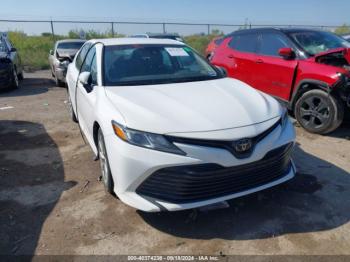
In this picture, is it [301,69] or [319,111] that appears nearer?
[319,111]

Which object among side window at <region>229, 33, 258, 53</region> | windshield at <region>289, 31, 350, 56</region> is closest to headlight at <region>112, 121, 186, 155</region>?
windshield at <region>289, 31, 350, 56</region>

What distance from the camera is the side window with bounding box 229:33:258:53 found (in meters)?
6.35

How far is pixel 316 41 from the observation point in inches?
229

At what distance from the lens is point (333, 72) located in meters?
4.88

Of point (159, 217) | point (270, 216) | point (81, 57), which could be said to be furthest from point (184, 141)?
point (81, 57)

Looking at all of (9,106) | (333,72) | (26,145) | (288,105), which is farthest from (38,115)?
(333,72)

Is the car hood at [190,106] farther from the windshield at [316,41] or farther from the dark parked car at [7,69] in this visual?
the dark parked car at [7,69]

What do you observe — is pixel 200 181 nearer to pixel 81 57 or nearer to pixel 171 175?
pixel 171 175

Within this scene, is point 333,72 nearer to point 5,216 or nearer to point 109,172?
point 109,172

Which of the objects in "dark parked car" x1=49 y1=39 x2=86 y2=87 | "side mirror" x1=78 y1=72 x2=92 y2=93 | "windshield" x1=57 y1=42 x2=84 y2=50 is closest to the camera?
"side mirror" x1=78 y1=72 x2=92 y2=93

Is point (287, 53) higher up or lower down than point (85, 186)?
higher up

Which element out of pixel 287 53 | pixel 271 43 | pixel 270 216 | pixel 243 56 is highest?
pixel 271 43

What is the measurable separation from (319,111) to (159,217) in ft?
10.9

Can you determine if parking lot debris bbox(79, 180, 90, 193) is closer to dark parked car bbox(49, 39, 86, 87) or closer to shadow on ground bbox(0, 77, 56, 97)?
dark parked car bbox(49, 39, 86, 87)
